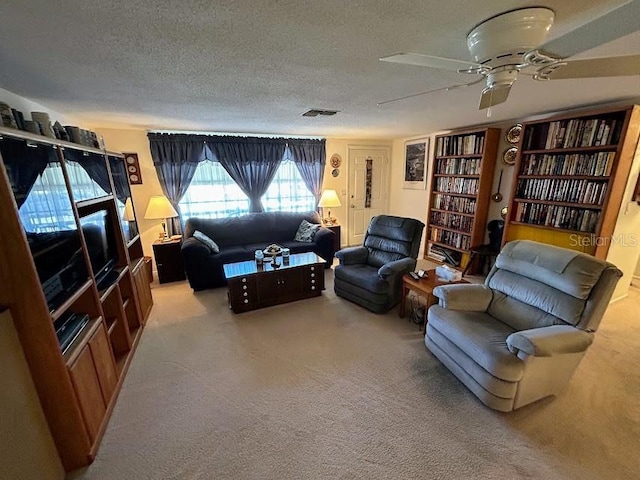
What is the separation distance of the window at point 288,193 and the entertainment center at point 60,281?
280cm

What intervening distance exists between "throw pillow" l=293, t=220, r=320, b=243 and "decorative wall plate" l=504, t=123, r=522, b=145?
2.89 m

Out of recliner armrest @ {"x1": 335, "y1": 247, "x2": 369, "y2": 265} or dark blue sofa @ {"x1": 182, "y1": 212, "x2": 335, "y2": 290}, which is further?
dark blue sofa @ {"x1": 182, "y1": 212, "x2": 335, "y2": 290}

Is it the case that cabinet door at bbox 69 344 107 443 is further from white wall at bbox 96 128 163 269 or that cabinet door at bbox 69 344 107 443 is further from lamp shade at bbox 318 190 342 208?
lamp shade at bbox 318 190 342 208

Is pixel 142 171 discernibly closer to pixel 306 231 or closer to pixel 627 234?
pixel 306 231

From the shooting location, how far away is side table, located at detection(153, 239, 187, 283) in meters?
3.79

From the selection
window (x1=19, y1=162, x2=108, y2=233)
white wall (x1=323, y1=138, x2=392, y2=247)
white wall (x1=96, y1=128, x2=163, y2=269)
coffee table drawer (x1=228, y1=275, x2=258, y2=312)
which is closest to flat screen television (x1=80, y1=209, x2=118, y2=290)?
window (x1=19, y1=162, x2=108, y2=233)

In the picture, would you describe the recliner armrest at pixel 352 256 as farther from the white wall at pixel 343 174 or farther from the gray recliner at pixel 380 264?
the white wall at pixel 343 174

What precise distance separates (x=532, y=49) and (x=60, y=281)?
254cm

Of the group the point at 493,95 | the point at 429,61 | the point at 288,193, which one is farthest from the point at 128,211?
the point at 493,95

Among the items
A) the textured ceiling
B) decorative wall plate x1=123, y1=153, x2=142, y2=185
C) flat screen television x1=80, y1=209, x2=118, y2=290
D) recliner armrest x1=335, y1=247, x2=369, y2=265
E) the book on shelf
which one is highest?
the textured ceiling

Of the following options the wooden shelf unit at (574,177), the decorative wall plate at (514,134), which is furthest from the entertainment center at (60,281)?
the decorative wall plate at (514,134)

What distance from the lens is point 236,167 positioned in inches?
175

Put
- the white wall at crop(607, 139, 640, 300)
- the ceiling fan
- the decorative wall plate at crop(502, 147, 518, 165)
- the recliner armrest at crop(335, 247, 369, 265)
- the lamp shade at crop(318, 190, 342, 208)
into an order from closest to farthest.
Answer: the ceiling fan
the white wall at crop(607, 139, 640, 300)
the recliner armrest at crop(335, 247, 369, 265)
the decorative wall plate at crop(502, 147, 518, 165)
the lamp shade at crop(318, 190, 342, 208)

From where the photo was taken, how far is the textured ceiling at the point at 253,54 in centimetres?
105
